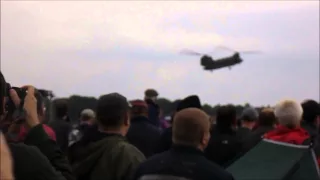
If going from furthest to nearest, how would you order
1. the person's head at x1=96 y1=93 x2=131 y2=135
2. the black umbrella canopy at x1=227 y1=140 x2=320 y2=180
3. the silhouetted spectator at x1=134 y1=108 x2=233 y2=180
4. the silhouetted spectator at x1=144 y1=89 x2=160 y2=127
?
the silhouetted spectator at x1=144 y1=89 x2=160 y2=127, the black umbrella canopy at x1=227 y1=140 x2=320 y2=180, the person's head at x1=96 y1=93 x2=131 y2=135, the silhouetted spectator at x1=134 y1=108 x2=233 y2=180

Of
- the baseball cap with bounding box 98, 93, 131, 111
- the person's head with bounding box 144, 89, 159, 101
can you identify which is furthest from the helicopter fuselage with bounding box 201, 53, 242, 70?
the baseball cap with bounding box 98, 93, 131, 111

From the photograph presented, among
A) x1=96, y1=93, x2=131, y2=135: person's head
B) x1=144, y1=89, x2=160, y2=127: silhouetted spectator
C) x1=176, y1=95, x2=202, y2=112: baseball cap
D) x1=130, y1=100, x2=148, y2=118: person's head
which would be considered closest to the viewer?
x1=96, y1=93, x2=131, y2=135: person's head

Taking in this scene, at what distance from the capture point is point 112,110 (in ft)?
16.1

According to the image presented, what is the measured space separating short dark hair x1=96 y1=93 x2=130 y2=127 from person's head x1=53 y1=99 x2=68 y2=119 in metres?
4.42

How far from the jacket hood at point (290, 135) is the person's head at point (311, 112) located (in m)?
1.13

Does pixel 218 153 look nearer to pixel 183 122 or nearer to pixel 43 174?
pixel 183 122

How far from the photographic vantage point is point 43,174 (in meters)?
3.49

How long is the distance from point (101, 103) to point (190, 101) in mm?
1718

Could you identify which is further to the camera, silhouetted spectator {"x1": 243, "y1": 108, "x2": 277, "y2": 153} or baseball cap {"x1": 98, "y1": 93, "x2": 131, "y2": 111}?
silhouetted spectator {"x1": 243, "y1": 108, "x2": 277, "y2": 153}

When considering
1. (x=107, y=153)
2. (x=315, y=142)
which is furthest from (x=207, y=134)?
(x=315, y=142)

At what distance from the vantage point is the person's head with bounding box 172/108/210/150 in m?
4.12

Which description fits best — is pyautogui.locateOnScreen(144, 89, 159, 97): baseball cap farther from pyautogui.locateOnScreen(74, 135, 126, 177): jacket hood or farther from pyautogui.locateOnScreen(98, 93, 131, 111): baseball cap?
pyautogui.locateOnScreen(74, 135, 126, 177): jacket hood

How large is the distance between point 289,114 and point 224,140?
1595 mm

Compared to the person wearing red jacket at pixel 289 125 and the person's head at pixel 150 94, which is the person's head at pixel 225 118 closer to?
the person wearing red jacket at pixel 289 125
